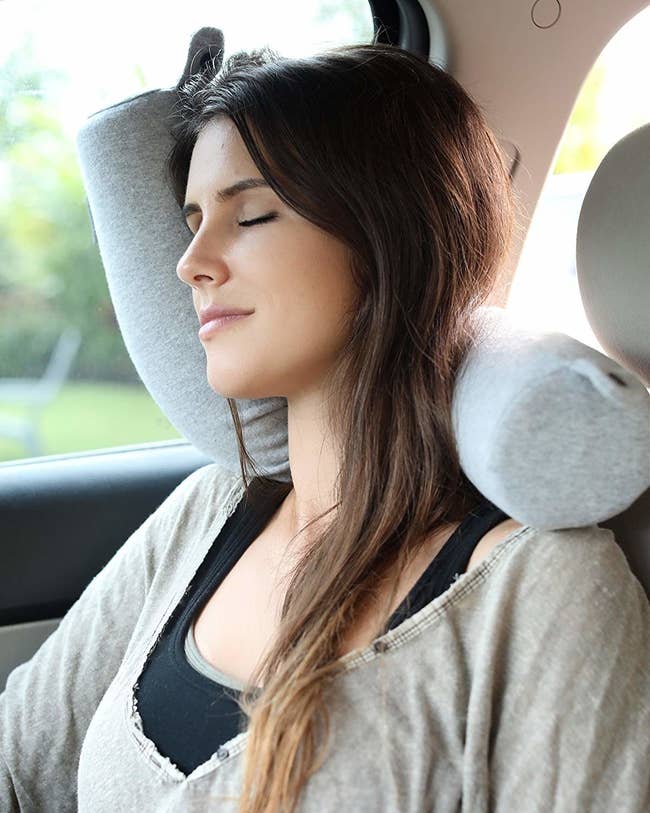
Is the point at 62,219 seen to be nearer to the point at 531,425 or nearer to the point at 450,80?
the point at 450,80

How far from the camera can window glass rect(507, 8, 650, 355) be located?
1.78m

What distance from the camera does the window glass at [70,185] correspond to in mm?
1728

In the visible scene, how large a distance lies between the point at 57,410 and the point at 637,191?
3.89 feet

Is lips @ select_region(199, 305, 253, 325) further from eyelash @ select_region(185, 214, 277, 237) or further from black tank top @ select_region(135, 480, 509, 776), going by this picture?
black tank top @ select_region(135, 480, 509, 776)

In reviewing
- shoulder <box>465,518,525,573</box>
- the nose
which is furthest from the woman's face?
shoulder <box>465,518,525,573</box>

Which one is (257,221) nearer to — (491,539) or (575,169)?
(491,539)

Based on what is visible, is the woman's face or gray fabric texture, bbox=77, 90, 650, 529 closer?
gray fabric texture, bbox=77, 90, 650, 529

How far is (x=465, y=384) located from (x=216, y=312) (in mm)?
321

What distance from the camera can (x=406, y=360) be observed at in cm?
119

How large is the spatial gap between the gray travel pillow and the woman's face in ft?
0.58

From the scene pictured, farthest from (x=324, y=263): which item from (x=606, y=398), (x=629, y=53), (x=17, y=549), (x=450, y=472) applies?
(x=629, y=53)

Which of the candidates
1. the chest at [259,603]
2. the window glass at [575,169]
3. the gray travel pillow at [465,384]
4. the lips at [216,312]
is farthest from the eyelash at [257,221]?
the window glass at [575,169]

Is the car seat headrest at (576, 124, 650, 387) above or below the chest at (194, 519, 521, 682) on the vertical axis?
above

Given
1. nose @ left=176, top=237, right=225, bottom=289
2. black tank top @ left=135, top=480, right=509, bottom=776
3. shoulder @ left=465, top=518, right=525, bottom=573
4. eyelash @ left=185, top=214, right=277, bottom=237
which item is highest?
eyelash @ left=185, top=214, right=277, bottom=237
